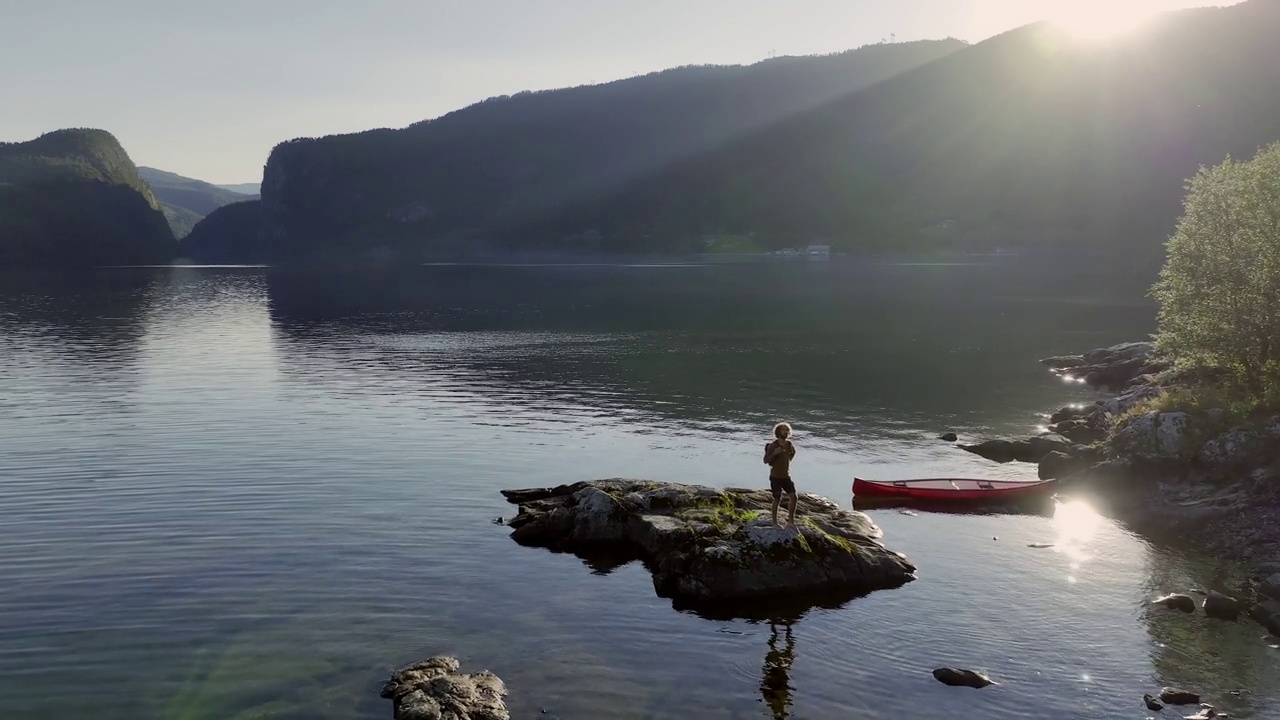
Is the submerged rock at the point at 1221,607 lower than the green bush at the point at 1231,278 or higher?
lower

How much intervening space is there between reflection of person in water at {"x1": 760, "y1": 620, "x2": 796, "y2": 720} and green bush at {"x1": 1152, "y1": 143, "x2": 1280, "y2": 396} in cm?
3087

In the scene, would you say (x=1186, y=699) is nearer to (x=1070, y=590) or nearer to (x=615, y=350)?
(x=1070, y=590)

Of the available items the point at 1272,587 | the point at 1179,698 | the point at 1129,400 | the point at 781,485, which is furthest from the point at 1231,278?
the point at 1179,698

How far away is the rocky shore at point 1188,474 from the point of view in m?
36.2

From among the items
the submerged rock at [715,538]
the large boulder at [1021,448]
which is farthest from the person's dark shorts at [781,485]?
the large boulder at [1021,448]

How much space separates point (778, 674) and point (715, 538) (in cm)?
780

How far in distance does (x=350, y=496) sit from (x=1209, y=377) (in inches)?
1823

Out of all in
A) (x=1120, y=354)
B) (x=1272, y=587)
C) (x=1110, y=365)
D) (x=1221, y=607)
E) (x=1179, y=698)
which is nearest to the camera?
(x=1179, y=698)

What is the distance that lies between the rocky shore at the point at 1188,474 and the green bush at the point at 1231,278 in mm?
2996

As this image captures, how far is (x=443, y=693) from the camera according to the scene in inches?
873

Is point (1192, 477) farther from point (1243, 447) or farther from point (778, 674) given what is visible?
point (778, 674)

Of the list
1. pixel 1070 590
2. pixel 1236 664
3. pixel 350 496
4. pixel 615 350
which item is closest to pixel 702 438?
pixel 350 496

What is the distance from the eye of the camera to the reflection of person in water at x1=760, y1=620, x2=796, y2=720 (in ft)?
75.6

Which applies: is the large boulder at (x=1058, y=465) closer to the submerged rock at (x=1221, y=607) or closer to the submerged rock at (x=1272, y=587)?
the submerged rock at (x=1272, y=587)
